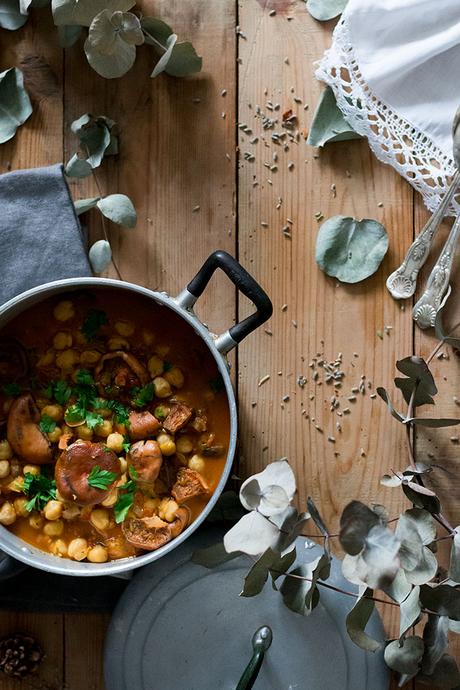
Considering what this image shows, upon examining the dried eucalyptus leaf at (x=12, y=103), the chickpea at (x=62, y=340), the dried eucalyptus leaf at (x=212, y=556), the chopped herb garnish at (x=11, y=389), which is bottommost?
the dried eucalyptus leaf at (x=212, y=556)

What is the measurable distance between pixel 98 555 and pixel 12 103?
1.90 ft

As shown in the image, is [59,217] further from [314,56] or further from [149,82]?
[314,56]

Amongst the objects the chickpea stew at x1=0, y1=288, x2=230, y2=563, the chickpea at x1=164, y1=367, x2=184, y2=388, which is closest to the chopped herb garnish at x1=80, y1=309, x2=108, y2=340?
the chickpea stew at x1=0, y1=288, x2=230, y2=563

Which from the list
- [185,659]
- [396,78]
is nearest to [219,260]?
[396,78]

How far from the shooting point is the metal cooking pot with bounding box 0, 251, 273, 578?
0.97m

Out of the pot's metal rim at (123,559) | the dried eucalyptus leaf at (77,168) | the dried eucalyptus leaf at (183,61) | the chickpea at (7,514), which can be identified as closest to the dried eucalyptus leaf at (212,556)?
the pot's metal rim at (123,559)

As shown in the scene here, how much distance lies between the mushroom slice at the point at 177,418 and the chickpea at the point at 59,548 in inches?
7.3

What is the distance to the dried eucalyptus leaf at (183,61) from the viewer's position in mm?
1104

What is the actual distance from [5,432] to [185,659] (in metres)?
0.36

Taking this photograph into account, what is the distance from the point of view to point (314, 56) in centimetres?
114

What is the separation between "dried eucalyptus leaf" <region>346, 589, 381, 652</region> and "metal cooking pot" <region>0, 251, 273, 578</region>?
189 millimetres

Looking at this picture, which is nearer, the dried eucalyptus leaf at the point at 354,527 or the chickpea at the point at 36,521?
the dried eucalyptus leaf at the point at 354,527

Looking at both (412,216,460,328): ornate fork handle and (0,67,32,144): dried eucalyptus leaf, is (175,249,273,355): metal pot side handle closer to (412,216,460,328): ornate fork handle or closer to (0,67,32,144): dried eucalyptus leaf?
(412,216,460,328): ornate fork handle

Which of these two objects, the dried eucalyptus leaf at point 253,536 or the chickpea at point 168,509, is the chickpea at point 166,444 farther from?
the dried eucalyptus leaf at point 253,536
